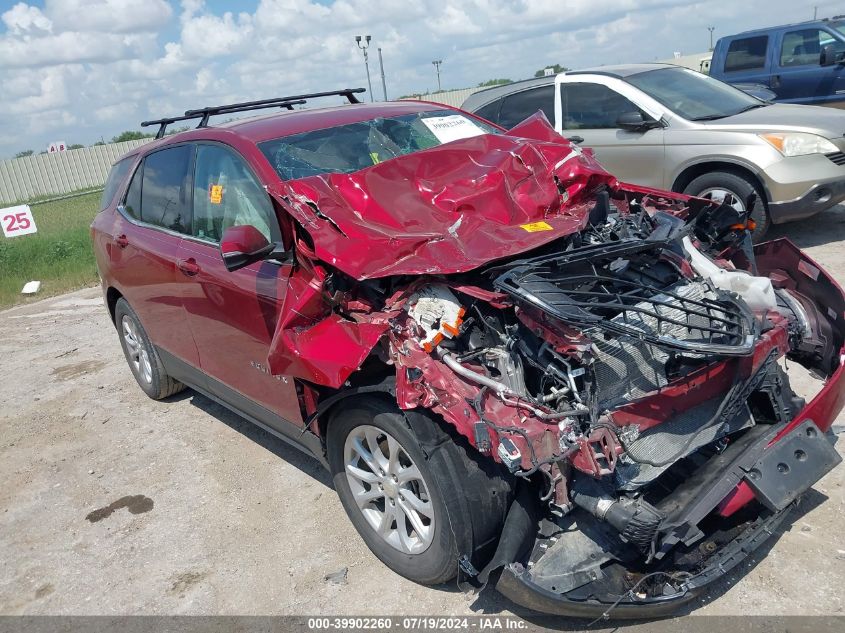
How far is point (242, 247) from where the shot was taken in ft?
10.5

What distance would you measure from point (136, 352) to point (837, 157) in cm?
646

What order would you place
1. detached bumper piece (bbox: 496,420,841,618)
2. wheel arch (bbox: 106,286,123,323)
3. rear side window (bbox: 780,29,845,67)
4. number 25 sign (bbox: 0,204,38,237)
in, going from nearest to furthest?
detached bumper piece (bbox: 496,420,841,618) < wheel arch (bbox: 106,286,123,323) < rear side window (bbox: 780,29,845,67) < number 25 sign (bbox: 0,204,38,237)

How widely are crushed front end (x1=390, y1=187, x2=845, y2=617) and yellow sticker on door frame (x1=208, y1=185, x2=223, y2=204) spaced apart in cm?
163

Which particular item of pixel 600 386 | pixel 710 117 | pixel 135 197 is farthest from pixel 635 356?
pixel 710 117

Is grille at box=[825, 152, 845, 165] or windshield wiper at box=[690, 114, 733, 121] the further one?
windshield wiper at box=[690, 114, 733, 121]

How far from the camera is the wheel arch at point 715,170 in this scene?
6.77 metres

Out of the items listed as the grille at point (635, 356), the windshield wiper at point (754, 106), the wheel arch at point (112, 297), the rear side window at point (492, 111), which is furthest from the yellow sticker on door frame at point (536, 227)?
the rear side window at point (492, 111)

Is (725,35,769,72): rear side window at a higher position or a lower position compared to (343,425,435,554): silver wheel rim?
higher

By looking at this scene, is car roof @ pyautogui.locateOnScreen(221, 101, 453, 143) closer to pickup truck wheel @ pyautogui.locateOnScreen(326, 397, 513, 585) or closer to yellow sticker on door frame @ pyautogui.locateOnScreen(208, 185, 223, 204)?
yellow sticker on door frame @ pyautogui.locateOnScreen(208, 185, 223, 204)

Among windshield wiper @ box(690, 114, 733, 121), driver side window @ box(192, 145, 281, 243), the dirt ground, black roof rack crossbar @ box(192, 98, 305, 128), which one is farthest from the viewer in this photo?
windshield wiper @ box(690, 114, 733, 121)

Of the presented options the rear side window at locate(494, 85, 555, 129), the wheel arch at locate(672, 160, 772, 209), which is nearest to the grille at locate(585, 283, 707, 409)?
the wheel arch at locate(672, 160, 772, 209)

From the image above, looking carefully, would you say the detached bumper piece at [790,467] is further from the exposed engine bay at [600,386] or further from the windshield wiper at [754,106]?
the windshield wiper at [754,106]

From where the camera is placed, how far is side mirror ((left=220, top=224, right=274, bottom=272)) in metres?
3.18

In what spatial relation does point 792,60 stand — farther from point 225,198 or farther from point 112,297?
point 112,297
